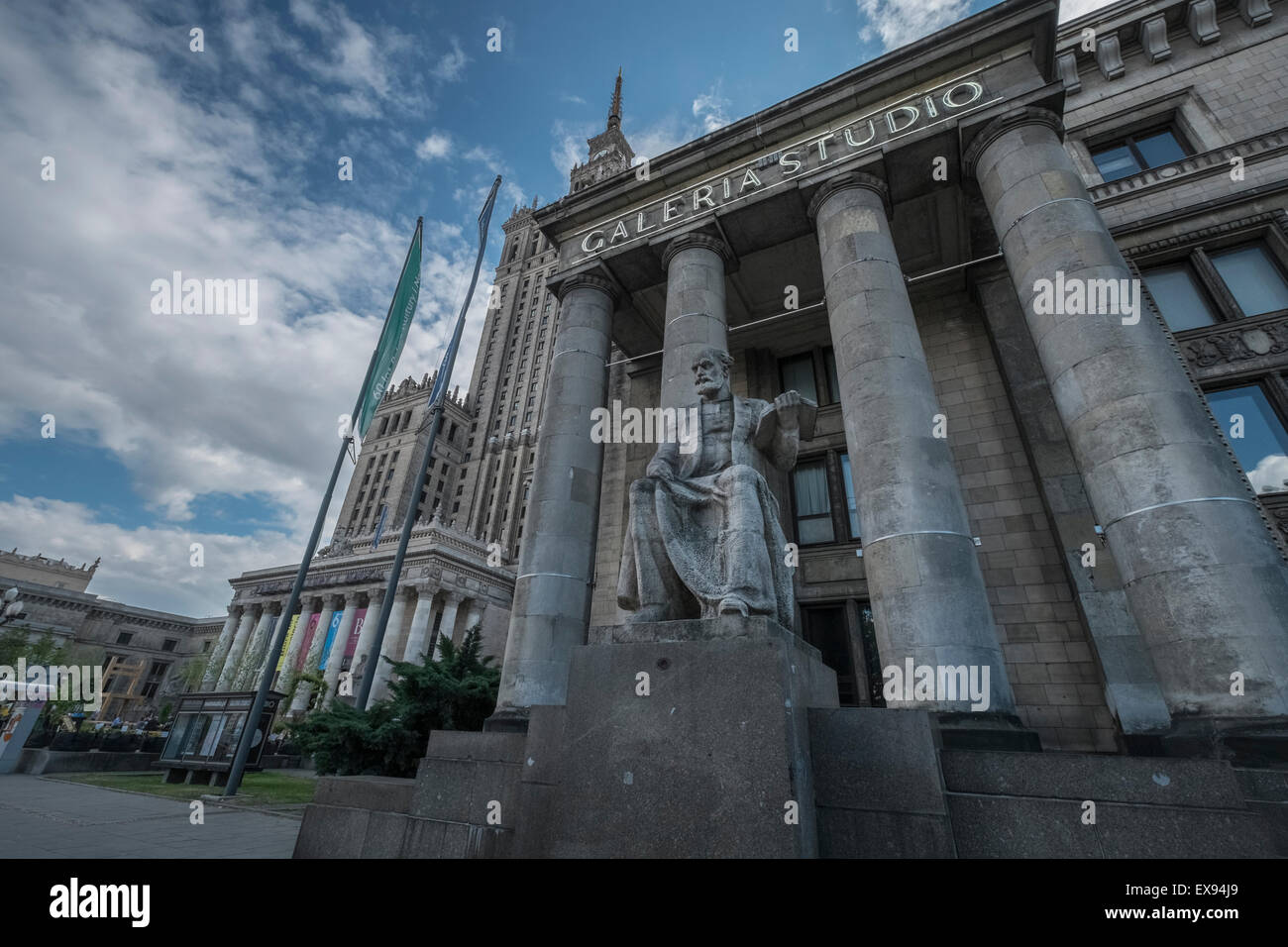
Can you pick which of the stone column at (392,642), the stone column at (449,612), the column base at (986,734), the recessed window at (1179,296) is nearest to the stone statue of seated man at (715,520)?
the column base at (986,734)

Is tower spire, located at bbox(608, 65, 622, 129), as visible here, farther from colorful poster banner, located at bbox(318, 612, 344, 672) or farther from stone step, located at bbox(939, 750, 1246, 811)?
stone step, located at bbox(939, 750, 1246, 811)

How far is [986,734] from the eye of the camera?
7.06 meters

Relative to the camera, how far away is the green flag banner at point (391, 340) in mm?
18234

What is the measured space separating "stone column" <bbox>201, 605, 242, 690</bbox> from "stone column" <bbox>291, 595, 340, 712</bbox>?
42.5 feet

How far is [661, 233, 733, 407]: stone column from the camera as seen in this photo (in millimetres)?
12445

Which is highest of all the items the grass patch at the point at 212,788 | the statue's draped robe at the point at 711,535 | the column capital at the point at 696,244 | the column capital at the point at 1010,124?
the column capital at the point at 696,244

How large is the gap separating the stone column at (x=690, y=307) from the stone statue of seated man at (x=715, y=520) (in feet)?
17.0

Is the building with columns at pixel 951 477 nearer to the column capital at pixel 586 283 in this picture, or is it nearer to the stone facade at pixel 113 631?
the column capital at pixel 586 283

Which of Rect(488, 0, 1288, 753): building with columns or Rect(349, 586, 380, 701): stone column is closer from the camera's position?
Rect(488, 0, 1288, 753): building with columns

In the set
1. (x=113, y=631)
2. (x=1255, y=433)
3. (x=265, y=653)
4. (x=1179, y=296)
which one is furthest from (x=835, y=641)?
(x=113, y=631)

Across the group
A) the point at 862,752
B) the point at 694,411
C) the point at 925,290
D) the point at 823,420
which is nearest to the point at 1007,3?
the point at 925,290

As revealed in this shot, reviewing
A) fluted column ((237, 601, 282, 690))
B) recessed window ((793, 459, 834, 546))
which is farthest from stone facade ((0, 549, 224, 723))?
recessed window ((793, 459, 834, 546))

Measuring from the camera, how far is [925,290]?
1725cm
